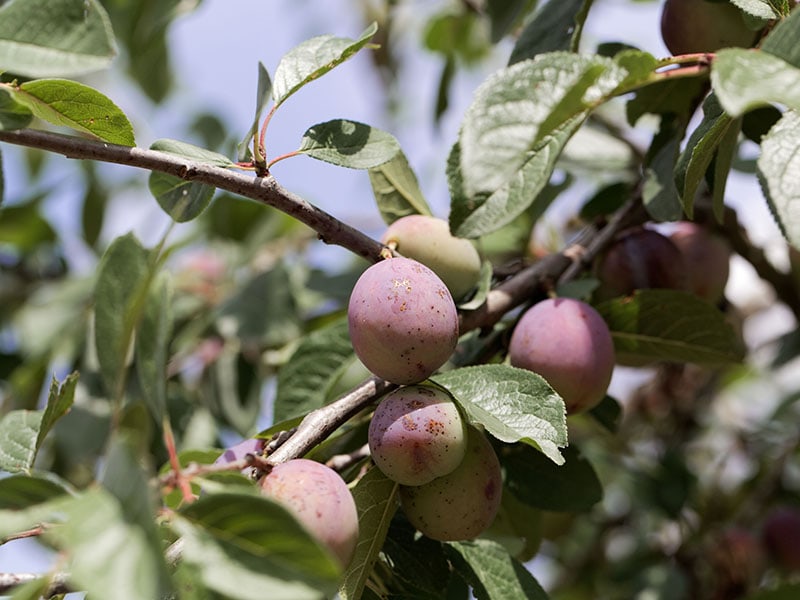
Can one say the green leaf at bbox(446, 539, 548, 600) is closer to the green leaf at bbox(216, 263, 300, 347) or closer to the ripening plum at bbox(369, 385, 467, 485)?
the ripening plum at bbox(369, 385, 467, 485)

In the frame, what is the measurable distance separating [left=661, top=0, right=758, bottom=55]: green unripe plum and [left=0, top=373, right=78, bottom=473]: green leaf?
1.95 ft

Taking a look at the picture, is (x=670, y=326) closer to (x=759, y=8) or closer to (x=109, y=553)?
(x=759, y=8)

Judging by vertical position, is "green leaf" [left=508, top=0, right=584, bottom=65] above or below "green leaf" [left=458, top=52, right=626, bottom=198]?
below

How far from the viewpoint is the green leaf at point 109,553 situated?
383 mm

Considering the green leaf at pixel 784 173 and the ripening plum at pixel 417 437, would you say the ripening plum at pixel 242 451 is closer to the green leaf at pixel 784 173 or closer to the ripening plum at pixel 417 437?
the ripening plum at pixel 417 437

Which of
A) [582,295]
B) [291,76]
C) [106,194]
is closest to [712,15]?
[582,295]

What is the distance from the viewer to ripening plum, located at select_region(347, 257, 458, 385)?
59 centimetres

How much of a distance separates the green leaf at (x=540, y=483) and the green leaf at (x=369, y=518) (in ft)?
0.66

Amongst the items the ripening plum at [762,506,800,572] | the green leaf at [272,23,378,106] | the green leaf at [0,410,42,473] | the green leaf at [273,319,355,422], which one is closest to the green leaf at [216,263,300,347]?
the green leaf at [273,319,355,422]

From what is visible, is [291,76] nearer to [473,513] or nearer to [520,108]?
[520,108]

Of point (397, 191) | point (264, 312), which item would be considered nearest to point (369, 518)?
point (397, 191)

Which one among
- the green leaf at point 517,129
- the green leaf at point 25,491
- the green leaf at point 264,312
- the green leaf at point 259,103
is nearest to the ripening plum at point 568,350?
the green leaf at point 517,129

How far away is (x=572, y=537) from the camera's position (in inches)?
63.1

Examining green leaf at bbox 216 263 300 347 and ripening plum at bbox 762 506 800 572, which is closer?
green leaf at bbox 216 263 300 347
